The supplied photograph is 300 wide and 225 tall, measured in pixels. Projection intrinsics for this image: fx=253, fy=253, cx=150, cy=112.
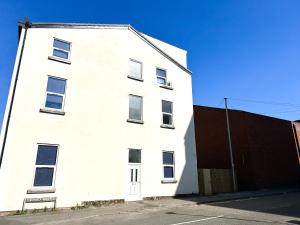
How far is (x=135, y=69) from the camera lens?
18297mm

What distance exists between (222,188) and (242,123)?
6.92 metres

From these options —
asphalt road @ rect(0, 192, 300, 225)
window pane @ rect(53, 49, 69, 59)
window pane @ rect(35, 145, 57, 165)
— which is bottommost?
asphalt road @ rect(0, 192, 300, 225)

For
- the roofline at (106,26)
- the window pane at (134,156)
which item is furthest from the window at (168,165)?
the roofline at (106,26)

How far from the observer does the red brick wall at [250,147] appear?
23375mm

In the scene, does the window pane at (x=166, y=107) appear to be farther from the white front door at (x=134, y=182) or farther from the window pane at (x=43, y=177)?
the window pane at (x=43, y=177)

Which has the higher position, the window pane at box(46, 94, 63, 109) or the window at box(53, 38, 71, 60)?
the window at box(53, 38, 71, 60)

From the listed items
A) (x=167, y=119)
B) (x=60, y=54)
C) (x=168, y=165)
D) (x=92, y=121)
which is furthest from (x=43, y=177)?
(x=167, y=119)

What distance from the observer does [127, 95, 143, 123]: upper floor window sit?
55.7 ft

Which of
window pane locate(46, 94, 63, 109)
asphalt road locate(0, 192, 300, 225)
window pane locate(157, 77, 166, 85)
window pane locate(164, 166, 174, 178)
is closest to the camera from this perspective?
asphalt road locate(0, 192, 300, 225)

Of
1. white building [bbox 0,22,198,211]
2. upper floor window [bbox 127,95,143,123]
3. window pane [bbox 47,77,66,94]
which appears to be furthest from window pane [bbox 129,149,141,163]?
window pane [bbox 47,77,66,94]

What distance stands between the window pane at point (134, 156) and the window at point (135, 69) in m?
5.12

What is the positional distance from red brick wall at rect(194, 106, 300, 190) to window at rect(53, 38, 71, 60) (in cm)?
1602

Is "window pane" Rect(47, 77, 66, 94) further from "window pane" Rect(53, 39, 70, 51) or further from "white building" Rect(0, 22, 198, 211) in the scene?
"window pane" Rect(53, 39, 70, 51)

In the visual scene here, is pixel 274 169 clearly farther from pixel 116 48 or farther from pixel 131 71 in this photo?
pixel 116 48
